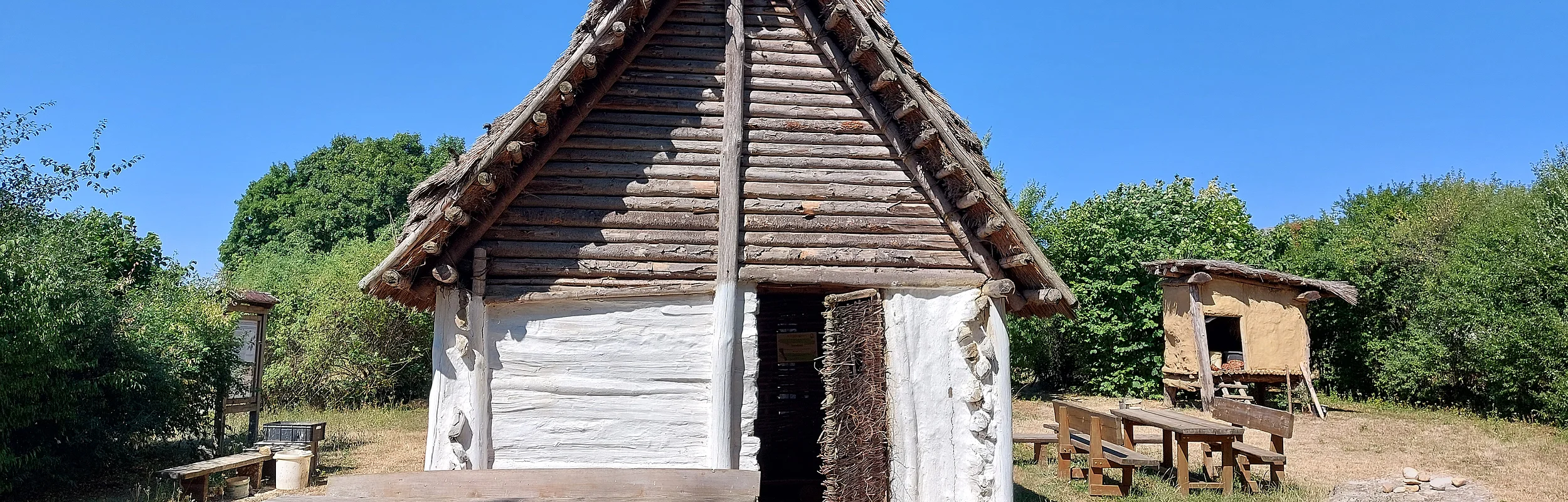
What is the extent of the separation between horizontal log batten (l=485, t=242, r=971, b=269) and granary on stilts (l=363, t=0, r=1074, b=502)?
0.02 metres

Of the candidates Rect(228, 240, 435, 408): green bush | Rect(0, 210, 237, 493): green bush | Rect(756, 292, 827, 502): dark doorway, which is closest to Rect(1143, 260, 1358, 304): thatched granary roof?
Rect(756, 292, 827, 502): dark doorway

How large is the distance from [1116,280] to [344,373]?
18.0 m

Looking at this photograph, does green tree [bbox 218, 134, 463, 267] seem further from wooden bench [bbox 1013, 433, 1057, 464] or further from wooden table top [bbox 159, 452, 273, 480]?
wooden bench [bbox 1013, 433, 1057, 464]

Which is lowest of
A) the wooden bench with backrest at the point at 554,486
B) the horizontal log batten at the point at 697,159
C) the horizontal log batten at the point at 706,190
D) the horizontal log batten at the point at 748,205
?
the wooden bench with backrest at the point at 554,486

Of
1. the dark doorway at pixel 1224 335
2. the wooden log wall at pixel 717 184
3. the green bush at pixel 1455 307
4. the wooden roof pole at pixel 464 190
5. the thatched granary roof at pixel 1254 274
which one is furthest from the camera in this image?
the dark doorway at pixel 1224 335

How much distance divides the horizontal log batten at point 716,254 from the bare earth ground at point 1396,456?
12.7 feet

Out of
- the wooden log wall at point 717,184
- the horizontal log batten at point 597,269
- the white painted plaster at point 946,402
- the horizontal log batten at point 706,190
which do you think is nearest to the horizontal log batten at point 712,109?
the wooden log wall at point 717,184

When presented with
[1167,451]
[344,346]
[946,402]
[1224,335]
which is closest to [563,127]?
[946,402]

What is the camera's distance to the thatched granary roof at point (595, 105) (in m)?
6.27

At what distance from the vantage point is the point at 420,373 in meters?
21.2

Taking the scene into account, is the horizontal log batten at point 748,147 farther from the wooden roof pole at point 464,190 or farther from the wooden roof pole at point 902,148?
the wooden roof pole at point 464,190

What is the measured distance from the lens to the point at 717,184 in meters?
7.01

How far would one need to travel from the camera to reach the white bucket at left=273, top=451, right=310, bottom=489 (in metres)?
10.5

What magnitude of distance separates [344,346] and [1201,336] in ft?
60.4
